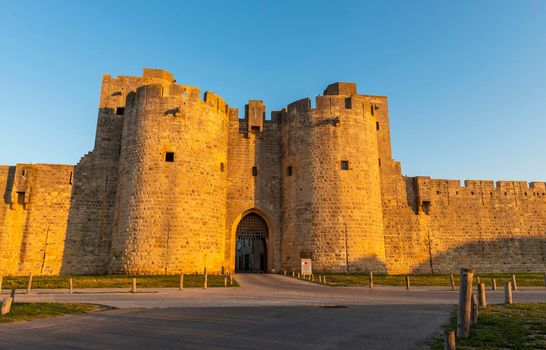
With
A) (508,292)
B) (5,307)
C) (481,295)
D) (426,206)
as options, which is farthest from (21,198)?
(426,206)

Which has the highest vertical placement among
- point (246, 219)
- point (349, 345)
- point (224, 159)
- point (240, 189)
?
point (224, 159)

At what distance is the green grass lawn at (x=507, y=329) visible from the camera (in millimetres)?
5551

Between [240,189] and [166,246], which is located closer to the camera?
[166,246]

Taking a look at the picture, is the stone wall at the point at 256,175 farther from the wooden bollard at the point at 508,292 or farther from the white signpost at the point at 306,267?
the wooden bollard at the point at 508,292

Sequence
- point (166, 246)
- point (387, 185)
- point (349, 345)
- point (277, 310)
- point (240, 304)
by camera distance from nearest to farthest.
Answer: point (349, 345) → point (277, 310) → point (240, 304) → point (166, 246) → point (387, 185)

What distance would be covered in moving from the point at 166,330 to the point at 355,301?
6.45 m

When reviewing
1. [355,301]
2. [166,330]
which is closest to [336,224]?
[355,301]

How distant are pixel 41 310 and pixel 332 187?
16.6m

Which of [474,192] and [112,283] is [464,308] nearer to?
[112,283]

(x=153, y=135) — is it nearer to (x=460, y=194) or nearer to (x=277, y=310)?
(x=277, y=310)

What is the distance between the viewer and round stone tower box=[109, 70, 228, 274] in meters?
20.7

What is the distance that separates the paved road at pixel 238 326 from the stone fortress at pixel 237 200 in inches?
435

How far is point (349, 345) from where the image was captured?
5.55 meters

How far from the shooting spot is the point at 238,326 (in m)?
7.06
